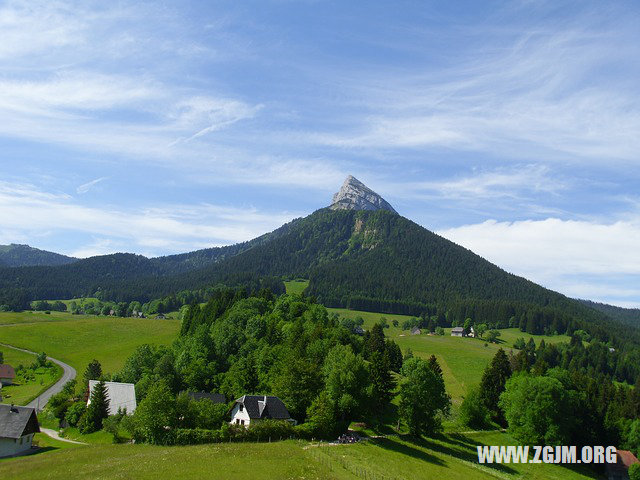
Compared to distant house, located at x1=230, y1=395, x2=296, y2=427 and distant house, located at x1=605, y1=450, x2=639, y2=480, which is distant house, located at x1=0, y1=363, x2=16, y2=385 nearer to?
distant house, located at x1=230, y1=395, x2=296, y2=427

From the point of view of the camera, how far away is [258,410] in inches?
2571

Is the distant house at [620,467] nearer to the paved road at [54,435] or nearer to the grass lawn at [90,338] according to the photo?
the paved road at [54,435]

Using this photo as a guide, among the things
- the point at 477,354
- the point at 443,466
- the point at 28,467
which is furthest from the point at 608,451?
the point at 28,467

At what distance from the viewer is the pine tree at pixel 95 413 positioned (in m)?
74.5

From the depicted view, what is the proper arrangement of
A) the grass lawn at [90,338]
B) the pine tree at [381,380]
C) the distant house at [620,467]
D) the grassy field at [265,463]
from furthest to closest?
the grass lawn at [90,338] → the pine tree at [381,380] → the distant house at [620,467] → the grassy field at [265,463]

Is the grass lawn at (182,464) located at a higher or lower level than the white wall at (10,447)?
higher

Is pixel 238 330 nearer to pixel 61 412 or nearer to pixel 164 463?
pixel 61 412

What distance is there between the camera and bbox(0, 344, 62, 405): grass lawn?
100062 mm

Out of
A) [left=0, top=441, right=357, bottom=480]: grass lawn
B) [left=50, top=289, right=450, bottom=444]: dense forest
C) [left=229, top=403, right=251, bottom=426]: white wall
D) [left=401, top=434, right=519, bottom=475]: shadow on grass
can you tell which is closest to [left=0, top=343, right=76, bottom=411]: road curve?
[left=50, top=289, right=450, bottom=444]: dense forest

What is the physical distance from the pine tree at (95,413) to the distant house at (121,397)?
1.08m

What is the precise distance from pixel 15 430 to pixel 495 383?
271 feet

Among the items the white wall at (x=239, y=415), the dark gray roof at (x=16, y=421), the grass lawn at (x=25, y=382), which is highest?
the white wall at (x=239, y=415)

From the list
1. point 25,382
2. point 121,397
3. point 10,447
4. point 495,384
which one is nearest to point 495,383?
point 495,384

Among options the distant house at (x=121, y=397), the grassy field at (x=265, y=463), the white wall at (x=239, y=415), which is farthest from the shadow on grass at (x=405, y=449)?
the distant house at (x=121, y=397)
